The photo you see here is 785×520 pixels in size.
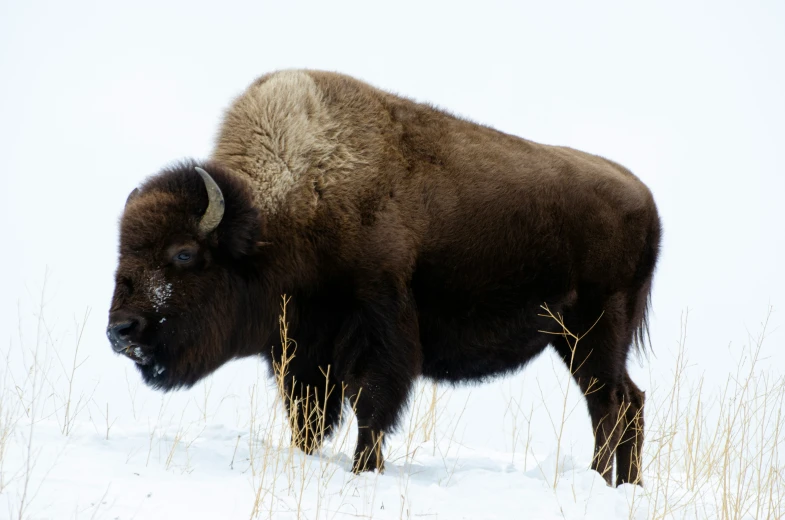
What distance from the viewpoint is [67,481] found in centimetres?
373

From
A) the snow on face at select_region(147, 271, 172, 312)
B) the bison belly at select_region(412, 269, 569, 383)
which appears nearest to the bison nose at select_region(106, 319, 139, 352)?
the snow on face at select_region(147, 271, 172, 312)

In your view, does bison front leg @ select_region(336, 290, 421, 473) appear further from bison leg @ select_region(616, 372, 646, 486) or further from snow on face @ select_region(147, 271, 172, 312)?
bison leg @ select_region(616, 372, 646, 486)

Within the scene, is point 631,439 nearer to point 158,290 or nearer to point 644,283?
point 644,283

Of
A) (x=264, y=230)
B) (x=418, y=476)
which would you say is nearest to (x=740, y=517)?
(x=418, y=476)

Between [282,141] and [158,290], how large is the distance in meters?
1.42

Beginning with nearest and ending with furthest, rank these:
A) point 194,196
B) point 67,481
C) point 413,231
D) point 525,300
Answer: point 67,481
point 194,196
point 413,231
point 525,300

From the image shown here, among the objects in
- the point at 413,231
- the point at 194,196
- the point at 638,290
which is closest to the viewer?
the point at 194,196

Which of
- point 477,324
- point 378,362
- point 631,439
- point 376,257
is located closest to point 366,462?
point 378,362

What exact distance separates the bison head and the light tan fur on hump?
33 centimetres

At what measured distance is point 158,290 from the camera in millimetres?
4848

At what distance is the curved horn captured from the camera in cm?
496

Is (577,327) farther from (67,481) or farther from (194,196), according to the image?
(67,481)

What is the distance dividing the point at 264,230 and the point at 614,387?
292cm

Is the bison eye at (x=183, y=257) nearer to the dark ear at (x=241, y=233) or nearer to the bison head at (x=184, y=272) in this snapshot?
the bison head at (x=184, y=272)
